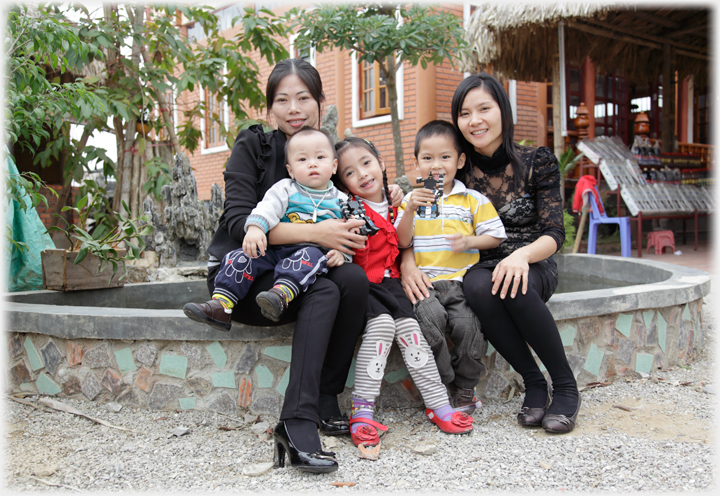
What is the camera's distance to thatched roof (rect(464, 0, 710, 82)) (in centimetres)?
682

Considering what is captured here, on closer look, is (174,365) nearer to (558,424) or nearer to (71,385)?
(71,385)

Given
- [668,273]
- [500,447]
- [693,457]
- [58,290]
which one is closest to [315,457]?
[500,447]

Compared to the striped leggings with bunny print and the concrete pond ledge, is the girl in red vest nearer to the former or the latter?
the striped leggings with bunny print

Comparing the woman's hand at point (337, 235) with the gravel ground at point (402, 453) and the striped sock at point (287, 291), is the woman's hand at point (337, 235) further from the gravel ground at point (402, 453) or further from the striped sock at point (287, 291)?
the gravel ground at point (402, 453)

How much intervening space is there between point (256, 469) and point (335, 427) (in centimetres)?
37

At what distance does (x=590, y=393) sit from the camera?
2391mm

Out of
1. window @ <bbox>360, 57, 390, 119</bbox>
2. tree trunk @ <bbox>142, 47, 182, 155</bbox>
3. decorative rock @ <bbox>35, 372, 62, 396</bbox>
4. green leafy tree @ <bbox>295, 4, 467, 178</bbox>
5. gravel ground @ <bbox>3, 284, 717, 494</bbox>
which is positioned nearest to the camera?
gravel ground @ <bbox>3, 284, 717, 494</bbox>

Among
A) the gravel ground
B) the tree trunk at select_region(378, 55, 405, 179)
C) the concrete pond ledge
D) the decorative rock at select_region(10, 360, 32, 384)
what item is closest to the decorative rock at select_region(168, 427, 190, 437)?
the gravel ground

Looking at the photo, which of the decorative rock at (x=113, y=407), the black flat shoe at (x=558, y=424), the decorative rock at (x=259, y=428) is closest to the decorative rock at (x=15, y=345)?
the decorative rock at (x=113, y=407)

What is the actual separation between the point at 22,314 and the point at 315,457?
1564 mm

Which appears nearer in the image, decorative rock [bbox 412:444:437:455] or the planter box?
decorative rock [bbox 412:444:437:455]

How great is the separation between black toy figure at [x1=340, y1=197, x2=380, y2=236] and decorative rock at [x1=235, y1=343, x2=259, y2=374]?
0.65m

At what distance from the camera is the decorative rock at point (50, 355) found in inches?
92.4

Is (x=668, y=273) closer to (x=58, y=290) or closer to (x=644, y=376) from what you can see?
(x=644, y=376)
